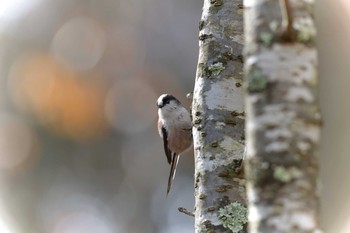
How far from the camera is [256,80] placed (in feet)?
4.64

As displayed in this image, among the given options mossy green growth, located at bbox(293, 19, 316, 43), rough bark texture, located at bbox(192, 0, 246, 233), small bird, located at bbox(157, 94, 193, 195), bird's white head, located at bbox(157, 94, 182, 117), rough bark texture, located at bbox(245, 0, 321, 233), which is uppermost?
bird's white head, located at bbox(157, 94, 182, 117)

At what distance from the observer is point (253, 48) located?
4.71 feet

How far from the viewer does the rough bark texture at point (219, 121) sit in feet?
8.21

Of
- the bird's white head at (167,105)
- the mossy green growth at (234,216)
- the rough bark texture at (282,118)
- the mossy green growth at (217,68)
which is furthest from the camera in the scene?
the bird's white head at (167,105)

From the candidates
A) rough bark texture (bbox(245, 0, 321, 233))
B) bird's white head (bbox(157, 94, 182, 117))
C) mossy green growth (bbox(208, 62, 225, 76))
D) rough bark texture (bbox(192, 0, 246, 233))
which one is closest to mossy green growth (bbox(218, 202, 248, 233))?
rough bark texture (bbox(192, 0, 246, 233))

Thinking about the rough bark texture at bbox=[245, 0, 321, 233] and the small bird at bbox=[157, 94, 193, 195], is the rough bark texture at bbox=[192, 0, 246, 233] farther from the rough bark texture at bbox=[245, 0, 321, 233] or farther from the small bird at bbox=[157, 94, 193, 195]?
the small bird at bbox=[157, 94, 193, 195]

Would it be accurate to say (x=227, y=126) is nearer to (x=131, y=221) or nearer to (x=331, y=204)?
(x=331, y=204)

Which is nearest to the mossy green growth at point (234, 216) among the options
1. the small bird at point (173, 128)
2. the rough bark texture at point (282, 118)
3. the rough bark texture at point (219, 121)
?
the rough bark texture at point (219, 121)

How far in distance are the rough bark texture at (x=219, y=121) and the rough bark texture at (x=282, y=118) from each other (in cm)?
108

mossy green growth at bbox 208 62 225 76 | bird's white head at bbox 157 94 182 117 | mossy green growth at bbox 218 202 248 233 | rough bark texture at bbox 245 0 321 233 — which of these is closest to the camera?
rough bark texture at bbox 245 0 321 233

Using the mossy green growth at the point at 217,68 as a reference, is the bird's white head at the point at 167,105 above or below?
above

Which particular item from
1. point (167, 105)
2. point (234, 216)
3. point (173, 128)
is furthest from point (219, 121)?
point (167, 105)

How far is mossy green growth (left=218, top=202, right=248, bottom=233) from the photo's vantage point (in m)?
2.46

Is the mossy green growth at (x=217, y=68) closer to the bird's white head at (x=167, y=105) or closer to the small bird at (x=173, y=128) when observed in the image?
the small bird at (x=173, y=128)
